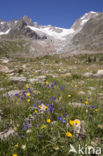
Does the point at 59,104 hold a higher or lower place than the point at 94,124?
higher

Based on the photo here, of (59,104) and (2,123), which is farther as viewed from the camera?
(59,104)

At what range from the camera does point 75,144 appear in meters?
2.00

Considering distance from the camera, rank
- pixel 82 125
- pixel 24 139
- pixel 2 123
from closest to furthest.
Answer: pixel 24 139
pixel 82 125
pixel 2 123

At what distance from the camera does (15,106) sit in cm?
312

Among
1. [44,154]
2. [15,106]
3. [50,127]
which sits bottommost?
[44,154]

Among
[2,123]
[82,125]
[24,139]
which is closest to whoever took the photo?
[24,139]

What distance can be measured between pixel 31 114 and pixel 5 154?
1095 mm

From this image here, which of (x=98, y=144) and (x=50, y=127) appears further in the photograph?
(x=50, y=127)

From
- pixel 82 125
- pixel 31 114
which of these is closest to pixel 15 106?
pixel 31 114

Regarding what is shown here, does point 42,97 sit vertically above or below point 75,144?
above

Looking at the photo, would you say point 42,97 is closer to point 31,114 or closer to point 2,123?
point 31,114

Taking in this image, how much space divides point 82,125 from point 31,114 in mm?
1199

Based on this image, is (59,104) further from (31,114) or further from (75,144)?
(75,144)

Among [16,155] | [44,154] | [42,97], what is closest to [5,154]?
[16,155]
